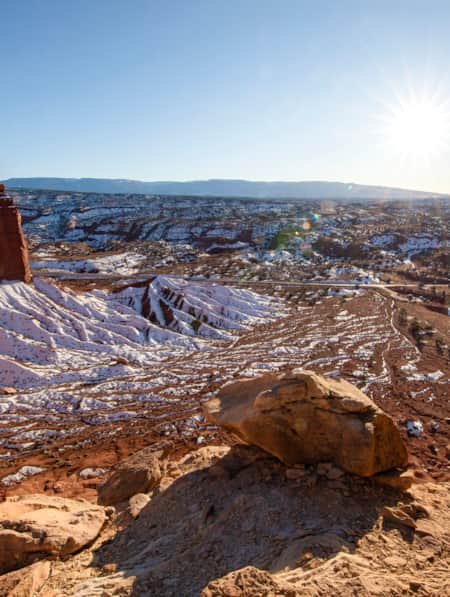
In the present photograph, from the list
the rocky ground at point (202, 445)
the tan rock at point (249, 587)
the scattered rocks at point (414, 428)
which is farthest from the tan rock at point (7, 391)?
the scattered rocks at point (414, 428)

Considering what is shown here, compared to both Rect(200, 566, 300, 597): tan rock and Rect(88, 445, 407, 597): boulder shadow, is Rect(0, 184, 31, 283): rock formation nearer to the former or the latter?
Rect(88, 445, 407, 597): boulder shadow

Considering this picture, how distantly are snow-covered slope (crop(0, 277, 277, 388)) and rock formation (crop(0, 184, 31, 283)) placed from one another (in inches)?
48.9

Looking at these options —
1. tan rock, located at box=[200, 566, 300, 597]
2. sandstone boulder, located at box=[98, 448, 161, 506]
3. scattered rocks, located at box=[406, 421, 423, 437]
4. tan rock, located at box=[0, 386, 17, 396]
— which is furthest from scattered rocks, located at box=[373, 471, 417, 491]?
tan rock, located at box=[0, 386, 17, 396]

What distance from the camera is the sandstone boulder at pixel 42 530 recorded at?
7891mm

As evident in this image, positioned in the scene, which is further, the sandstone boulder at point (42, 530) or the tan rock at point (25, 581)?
the sandstone boulder at point (42, 530)

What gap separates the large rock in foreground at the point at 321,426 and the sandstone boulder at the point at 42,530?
4807 millimetres

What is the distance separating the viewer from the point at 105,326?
1268 inches

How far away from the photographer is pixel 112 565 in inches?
306

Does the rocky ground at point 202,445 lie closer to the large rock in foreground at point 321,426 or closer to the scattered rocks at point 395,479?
the scattered rocks at point 395,479

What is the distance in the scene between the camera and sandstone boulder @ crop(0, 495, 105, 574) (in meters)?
7.89

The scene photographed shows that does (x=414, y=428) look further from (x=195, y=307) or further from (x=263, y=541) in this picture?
(x=195, y=307)

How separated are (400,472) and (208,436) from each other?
1030 centimetres

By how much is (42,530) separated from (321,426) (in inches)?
290

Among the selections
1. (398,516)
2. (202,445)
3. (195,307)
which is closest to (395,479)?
(398,516)
